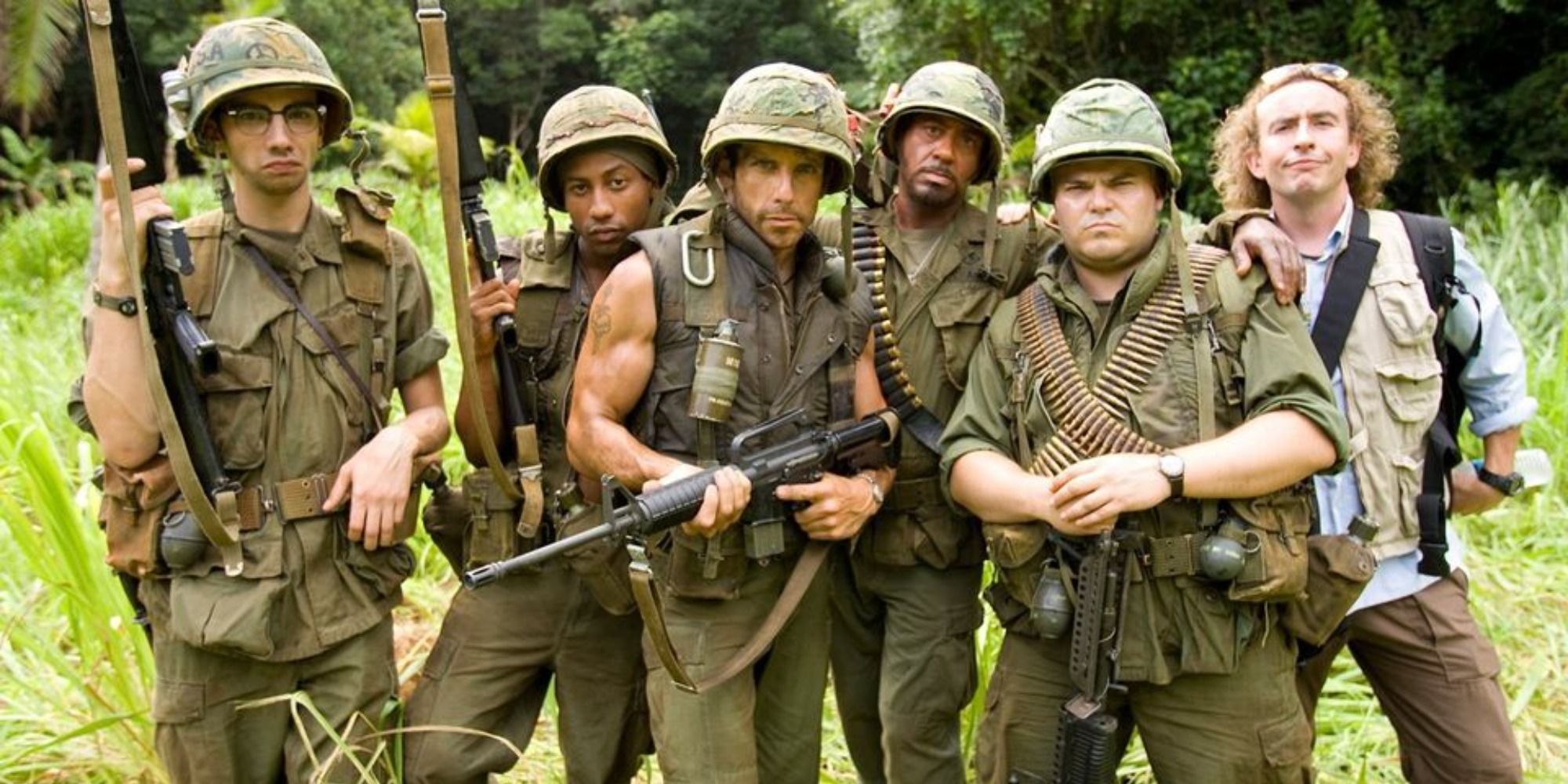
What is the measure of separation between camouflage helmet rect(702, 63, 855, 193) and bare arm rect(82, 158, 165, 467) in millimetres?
1398

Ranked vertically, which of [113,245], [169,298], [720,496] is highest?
[113,245]

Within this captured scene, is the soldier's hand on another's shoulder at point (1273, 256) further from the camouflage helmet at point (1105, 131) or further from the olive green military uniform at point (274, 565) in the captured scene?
the olive green military uniform at point (274, 565)

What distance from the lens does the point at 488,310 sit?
3562mm

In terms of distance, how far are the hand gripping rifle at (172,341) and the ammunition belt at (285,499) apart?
1.3 inches

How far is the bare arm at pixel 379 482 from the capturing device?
123 inches

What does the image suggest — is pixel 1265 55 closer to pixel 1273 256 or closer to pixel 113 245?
pixel 1273 256

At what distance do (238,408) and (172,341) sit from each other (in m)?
0.23

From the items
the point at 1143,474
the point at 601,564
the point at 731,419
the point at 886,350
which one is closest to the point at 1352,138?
the point at 1143,474

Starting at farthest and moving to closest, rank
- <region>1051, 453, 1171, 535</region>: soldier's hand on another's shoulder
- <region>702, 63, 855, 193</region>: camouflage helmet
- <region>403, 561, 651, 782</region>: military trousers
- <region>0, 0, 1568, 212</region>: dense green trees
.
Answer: <region>0, 0, 1568, 212</region>: dense green trees, <region>403, 561, 651, 782</region>: military trousers, <region>702, 63, 855, 193</region>: camouflage helmet, <region>1051, 453, 1171, 535</region>: soldier's hand on another's shoulder

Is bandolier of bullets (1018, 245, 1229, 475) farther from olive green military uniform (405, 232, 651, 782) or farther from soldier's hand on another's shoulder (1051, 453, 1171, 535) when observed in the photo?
olive green military uniform (405, 232, 651, 782)

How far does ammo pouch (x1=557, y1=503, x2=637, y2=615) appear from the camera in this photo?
344 centimetres

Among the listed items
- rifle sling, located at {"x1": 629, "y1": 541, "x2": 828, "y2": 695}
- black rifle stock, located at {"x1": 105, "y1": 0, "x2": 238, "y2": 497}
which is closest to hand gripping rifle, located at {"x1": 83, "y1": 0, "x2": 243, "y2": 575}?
black rifle stock, located at {"x1": 105, "y1": 0, "x2": 238, "y2": 497}

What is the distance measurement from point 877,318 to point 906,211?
1.49 feet

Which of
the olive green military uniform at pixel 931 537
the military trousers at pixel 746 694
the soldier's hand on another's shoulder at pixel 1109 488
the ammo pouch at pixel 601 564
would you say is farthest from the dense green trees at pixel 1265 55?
the soldier's hand on another's shoulder at pixel 1109 488
